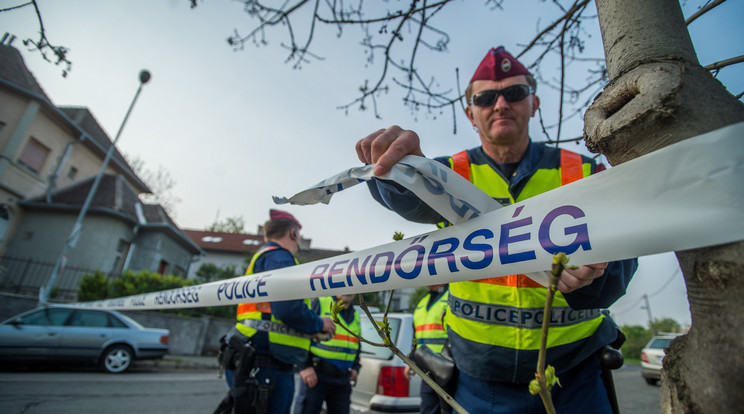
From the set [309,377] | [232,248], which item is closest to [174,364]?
[309,377]

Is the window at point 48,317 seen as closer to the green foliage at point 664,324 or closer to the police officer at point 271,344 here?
the police officer at point 271,344

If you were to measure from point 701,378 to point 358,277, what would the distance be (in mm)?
879

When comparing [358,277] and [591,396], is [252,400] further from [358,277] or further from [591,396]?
[591,396]

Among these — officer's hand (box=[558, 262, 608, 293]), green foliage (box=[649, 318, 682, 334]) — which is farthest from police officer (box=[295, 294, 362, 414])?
green foliage (box=[649, 318, 682, 334])

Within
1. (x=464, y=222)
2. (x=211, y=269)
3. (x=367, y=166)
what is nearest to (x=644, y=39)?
(x=464, y=222)

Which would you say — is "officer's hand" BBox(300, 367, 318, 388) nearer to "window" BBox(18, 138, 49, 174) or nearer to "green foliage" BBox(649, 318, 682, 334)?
"window" BBox(18, 138, 49, 174)

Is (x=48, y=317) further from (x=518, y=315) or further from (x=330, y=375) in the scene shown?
(x=518, y=315)

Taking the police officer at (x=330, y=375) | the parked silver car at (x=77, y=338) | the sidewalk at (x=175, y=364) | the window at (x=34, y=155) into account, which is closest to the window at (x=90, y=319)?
the parked silver car at (x=77, y=338)

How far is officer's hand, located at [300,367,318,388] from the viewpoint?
346 centimetres

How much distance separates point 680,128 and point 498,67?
53.9 inches

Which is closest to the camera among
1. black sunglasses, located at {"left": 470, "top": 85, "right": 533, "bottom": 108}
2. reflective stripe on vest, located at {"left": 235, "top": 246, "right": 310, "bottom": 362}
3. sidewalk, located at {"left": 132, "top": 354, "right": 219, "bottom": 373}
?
black sunglasses, located at {"left": 470, "top": 85, "right": 533, "bottom": 108}

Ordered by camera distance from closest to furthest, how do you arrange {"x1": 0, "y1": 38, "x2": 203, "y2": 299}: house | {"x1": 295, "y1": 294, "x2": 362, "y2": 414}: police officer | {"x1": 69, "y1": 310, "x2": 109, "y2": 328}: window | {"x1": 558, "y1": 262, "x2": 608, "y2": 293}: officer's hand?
{"x1": 558, "y1": 262, "x2": 608, "y2": 293}: officer's hand, {"x1": 295, "y1": 294, "x2": 362, "y2": 414}: police officer, {"x1": 69, "y1": 310, "x2": 109, "y2": 328}: window, {"x1": 0, "y1": 38, "x2": 203, "y2": 299}: house

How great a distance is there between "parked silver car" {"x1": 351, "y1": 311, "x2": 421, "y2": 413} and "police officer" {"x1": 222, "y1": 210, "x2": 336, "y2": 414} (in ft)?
4.72

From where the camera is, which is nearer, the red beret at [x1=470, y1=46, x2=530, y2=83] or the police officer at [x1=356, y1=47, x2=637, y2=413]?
the police officer at [x1=356, y1=47, x2=637, y2=413]
